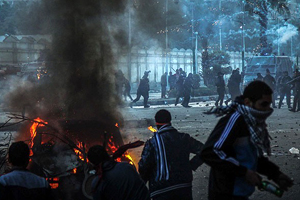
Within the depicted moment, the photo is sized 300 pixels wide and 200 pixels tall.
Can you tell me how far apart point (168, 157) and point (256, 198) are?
2729 mm

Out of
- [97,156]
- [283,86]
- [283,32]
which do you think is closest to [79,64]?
[97,156]

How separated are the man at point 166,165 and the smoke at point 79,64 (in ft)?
15.9

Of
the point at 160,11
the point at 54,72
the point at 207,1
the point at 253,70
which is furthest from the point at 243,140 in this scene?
the point at 207,1

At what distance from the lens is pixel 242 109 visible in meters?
2.91

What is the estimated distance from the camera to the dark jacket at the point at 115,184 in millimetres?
3408

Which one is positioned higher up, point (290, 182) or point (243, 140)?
point (243, 140)

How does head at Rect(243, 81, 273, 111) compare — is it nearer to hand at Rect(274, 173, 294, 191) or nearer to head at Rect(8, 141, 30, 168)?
hand at Rect(274, 173, 294, 191)

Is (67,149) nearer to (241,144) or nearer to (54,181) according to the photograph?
(54,181)

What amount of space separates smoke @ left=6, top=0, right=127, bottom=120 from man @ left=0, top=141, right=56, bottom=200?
574cm

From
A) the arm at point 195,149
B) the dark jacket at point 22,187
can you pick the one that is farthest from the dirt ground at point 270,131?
the dark jacket at point 22,187

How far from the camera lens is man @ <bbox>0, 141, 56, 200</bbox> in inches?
119

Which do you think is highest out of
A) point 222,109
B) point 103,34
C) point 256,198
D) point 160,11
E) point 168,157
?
point 160,11

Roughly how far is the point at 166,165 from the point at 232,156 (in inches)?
53.9

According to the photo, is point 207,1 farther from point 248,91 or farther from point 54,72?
point 248,91
